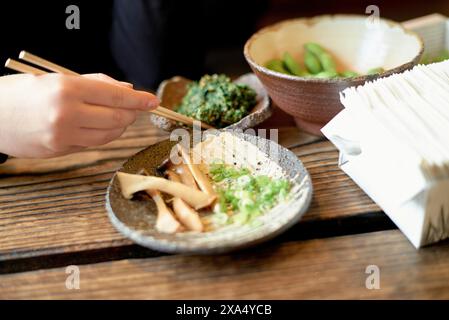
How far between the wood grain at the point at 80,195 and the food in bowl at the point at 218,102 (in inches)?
4.2

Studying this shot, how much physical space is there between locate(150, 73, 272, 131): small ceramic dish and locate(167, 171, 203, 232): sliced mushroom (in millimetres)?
297

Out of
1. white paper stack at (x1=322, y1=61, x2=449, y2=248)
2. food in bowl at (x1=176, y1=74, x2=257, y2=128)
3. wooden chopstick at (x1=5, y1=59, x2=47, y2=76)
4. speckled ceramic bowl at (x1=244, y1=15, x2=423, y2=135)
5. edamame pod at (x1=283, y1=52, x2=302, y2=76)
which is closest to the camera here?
white paper stack at (x1=322, y1=61, x2=449, y2=248)

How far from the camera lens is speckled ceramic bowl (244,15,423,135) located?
3.48 feet

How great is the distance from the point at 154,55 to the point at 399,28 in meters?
0.87

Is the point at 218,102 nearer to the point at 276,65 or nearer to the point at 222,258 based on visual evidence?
the point at 276,65

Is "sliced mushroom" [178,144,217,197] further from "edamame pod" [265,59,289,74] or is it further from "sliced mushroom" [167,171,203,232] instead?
"edamame pod" [265,59,289,74]

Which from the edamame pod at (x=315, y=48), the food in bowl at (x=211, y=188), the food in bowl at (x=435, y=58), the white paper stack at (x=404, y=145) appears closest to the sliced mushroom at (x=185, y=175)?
the food in bowl at (x=211, y=188)

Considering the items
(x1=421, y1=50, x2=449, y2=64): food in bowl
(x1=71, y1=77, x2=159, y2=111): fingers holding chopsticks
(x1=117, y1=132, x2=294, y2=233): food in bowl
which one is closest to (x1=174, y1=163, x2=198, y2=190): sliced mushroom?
(x1=117, y1=132, x2=294, y2=233): food in bowl

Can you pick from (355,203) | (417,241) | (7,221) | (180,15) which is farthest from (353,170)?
(180,15)

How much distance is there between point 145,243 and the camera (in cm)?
79

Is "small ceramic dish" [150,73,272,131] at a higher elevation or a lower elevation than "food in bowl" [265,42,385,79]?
lower

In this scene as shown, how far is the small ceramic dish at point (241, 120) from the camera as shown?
3.75ft

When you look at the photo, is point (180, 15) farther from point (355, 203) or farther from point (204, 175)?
point (355, 203)

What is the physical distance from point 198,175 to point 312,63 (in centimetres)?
54
